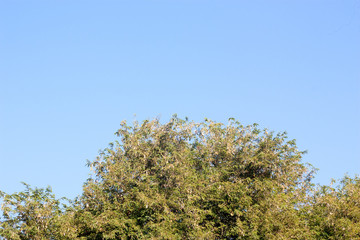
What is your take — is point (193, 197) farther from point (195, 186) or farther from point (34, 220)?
point (34, 220)

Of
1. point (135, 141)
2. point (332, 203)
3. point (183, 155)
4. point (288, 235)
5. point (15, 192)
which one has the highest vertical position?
point (135, 141)

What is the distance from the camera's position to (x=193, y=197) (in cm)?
3080

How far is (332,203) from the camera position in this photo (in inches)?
1335

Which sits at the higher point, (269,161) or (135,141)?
(135,141)

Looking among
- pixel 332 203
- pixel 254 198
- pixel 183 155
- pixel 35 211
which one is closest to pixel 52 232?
pixel 35 211

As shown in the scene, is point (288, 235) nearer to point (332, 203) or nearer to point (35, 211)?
point (332, 203)

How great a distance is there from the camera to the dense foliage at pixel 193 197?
97.3 feet

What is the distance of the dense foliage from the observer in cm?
2966

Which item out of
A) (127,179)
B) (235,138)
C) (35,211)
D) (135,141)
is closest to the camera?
(35,211)

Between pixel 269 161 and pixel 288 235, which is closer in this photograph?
pixel 288 235

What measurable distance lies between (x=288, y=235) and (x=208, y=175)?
7.06 meters

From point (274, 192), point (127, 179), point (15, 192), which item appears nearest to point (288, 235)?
point (274, 192)

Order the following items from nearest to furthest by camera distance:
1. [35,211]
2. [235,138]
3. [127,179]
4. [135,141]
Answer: [35,211]
[127,179]
[135,141]
[235,138]

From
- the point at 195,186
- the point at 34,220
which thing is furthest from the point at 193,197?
the point at 34,220
